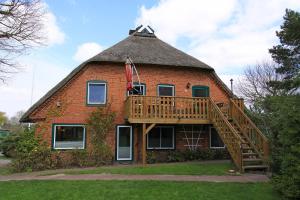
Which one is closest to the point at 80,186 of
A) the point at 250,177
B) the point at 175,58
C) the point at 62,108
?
the point at 250,177

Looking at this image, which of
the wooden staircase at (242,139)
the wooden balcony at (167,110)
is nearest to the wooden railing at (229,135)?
the wooden staircase at (242,139)

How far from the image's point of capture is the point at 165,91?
19.9 metres

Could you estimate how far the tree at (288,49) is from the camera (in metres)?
25.5

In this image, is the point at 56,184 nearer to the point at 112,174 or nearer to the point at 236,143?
the point at 112,174

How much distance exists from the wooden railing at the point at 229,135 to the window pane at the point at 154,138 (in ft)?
12.6

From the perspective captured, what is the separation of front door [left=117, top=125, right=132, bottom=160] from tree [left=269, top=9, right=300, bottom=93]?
45.9 ft

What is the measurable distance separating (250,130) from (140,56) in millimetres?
8015

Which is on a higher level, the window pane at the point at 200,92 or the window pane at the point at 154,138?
the window pane at the point at 200,92

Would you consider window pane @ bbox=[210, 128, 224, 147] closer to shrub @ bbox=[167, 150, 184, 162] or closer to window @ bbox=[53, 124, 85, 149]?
shrub @ bbox=[167, 150, 184, 162]

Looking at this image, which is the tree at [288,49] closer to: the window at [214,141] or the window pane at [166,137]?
the window at [214,141]

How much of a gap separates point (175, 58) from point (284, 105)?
12.2m

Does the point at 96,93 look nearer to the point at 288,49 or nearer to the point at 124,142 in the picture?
the point at 124,142

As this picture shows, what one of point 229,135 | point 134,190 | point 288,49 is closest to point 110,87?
point 229,135

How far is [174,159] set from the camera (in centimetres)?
1838
